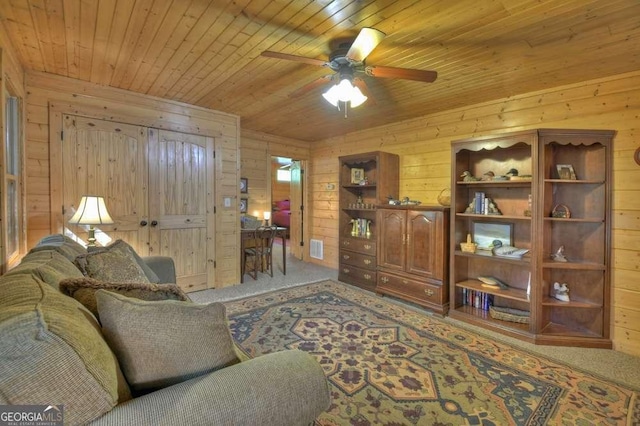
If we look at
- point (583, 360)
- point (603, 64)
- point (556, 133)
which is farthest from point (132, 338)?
point (603, 64)

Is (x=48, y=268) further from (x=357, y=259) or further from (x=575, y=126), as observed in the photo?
(x=575, y=126)

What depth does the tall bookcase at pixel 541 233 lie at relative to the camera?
2.73 meters

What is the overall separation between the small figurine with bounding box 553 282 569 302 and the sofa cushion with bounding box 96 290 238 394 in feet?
10.7

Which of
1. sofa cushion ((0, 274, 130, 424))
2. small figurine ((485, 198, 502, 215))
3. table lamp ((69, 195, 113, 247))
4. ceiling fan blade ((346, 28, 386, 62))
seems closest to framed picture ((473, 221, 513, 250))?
small figurine ((485, 198, 502, 215))

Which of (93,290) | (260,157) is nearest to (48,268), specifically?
(93,290)

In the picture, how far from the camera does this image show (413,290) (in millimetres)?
3623

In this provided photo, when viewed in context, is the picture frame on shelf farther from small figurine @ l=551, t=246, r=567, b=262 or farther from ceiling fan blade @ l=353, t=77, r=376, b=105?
small figurine @ l=551, t=246, r=567, b=262

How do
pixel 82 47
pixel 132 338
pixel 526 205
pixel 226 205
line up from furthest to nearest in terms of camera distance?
1. pixel 226 205
2. pixel 526 205
3. pixel 82 47
4. pixel 132 338

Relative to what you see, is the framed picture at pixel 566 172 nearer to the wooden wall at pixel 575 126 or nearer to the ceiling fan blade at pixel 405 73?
the wooden wall at pixel 575 126

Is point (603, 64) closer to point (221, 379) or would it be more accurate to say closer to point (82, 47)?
point (221, 379)

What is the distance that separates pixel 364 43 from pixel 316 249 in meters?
4.39

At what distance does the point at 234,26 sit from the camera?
6.88ft

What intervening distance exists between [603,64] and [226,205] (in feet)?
14.0

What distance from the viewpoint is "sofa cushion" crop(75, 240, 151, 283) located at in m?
1.77
